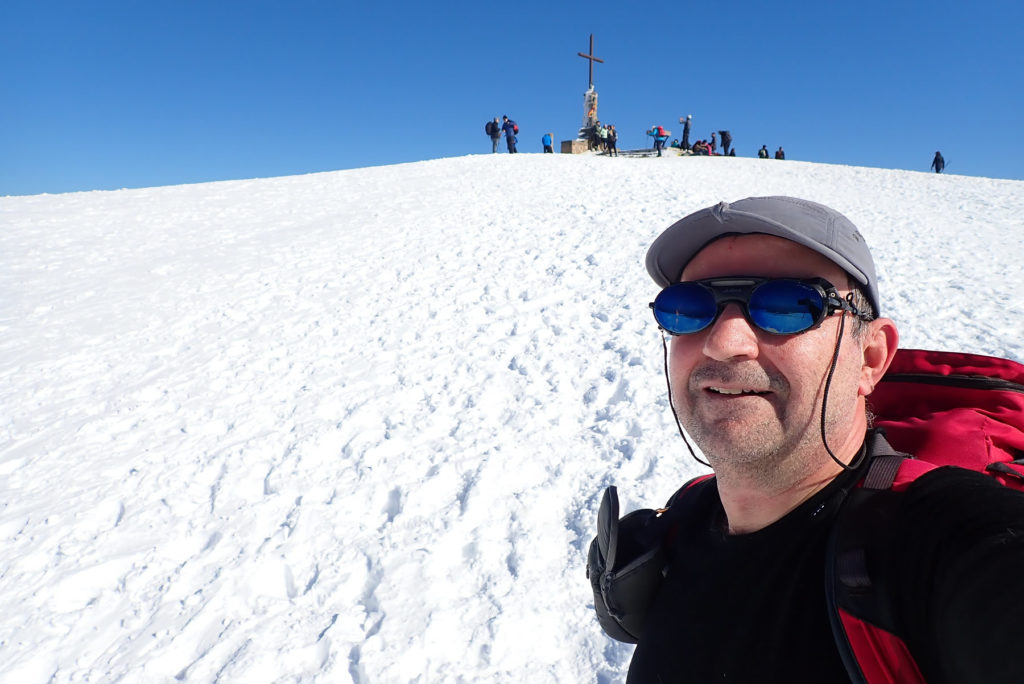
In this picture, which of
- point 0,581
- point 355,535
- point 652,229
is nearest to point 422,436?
point 355,535

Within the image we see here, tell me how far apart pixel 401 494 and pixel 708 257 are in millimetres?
3021

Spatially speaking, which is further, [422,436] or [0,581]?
[422,436]

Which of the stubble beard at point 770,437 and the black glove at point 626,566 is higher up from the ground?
the stubble beard at point 770,437

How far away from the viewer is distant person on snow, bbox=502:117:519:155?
24.7 meters

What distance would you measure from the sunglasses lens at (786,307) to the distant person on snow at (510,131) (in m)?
25.0

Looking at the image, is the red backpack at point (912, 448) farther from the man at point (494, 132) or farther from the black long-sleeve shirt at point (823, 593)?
the man at point (494, 132)

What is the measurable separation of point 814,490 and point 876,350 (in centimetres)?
43

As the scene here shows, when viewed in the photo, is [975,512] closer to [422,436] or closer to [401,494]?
[401,494]

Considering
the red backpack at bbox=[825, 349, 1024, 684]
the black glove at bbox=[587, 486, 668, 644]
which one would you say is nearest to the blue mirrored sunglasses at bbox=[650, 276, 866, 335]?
the red backpack at bbox=[825, 349, 1024, 684]

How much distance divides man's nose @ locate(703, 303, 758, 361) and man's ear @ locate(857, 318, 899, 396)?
12.4 inches

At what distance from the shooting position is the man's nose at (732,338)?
1243 mm

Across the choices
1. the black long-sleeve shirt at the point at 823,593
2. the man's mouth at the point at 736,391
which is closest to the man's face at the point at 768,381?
the man's mouth at the point at 736,391

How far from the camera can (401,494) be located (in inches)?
147

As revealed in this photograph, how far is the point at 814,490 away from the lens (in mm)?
1178
